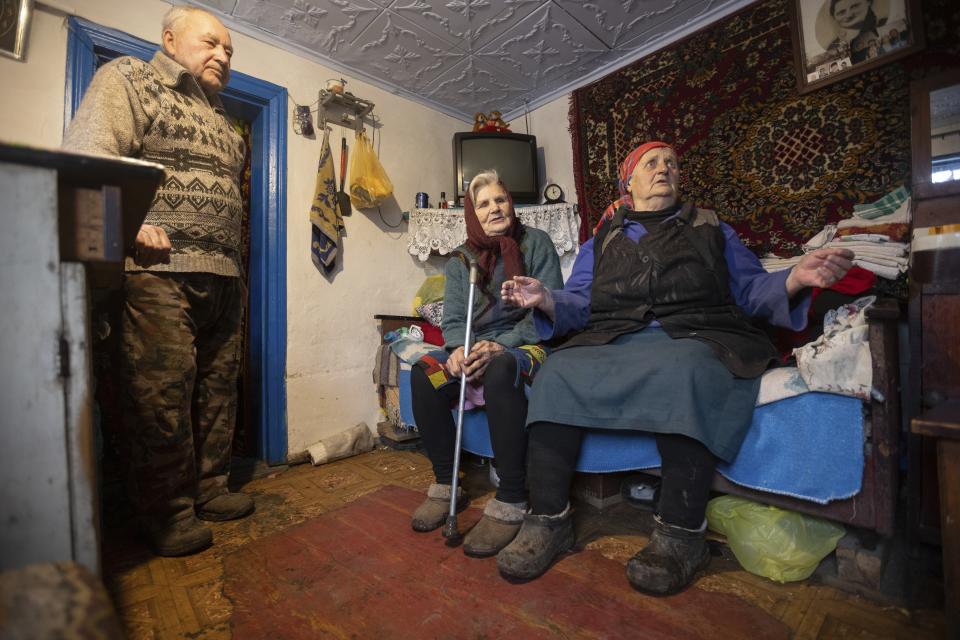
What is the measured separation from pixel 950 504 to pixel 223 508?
2111 millimetres

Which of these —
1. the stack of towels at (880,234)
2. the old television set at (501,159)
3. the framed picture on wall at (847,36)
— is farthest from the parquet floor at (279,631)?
the framed picture on wall at (847,36)

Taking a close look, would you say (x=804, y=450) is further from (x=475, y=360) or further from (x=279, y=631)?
(x=279, y=631)

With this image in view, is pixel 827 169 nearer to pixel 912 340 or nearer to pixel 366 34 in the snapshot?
pixel 912 340

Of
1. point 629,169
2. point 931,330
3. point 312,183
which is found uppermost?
point 312,183

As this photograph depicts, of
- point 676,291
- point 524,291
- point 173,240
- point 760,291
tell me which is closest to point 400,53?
point 173,240

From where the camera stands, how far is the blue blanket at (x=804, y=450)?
44.9 inches

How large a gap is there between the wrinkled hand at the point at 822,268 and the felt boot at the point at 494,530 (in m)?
1.13

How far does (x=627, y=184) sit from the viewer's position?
1815mm

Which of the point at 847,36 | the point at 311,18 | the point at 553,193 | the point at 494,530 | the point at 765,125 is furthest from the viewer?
the point at 553,193

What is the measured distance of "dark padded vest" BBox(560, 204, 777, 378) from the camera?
4.81 ft

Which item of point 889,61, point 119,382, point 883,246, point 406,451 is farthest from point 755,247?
point 119,382

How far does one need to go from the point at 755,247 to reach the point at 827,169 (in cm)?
44

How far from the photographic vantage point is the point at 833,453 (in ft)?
3.80

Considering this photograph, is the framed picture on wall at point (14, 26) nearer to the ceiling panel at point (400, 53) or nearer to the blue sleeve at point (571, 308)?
the ceiling panel at point (400, 53)
